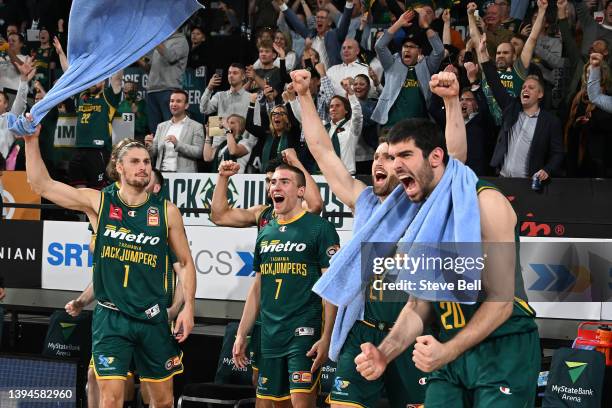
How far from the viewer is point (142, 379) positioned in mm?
8844

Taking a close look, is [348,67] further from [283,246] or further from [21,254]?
[283,246]

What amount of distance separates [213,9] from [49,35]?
9.22ft

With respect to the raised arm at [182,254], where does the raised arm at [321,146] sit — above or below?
above

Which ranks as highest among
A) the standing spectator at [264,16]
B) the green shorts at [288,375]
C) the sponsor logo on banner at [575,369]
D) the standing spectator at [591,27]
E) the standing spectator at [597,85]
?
the standing spectator at [264,16]

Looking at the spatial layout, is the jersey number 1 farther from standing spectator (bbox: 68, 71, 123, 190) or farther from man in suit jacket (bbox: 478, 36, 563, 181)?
standing spectator (bbox: 68, 71, 123, 190)

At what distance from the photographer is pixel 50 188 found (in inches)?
341

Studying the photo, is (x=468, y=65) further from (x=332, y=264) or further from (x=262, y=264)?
(x=332, y=264)

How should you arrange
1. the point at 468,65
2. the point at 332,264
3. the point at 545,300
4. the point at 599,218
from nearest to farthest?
the point at 332,264 → the point at 545,300 → the point at 599,218 → the point at 468,65

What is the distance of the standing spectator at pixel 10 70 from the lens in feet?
56.0

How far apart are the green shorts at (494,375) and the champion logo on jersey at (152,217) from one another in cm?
414

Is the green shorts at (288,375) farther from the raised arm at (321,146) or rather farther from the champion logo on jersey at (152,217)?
the raised arm at (321,146)

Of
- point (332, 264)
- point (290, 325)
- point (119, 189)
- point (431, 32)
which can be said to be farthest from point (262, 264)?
point (431, 32)

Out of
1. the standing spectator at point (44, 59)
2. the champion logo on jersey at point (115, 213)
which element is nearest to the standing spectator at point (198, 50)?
the standing spectator at point (44, 59)

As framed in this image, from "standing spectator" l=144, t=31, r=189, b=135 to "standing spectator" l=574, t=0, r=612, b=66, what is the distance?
5434 millimetres
